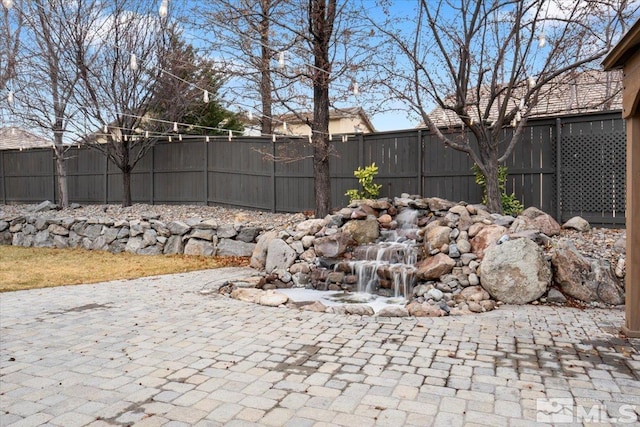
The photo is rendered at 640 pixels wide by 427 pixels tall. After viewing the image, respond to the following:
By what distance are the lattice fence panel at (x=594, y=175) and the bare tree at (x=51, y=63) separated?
10.2 m

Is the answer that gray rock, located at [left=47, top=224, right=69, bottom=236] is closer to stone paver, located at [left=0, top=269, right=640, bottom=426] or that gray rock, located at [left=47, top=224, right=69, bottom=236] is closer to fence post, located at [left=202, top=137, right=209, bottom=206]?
fence post, located at [left=202, top=137, right=209, bottom=206]

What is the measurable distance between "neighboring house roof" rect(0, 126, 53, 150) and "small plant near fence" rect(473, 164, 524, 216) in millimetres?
10729

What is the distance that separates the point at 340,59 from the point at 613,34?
15.0 ft

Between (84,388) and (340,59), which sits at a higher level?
(340,59)

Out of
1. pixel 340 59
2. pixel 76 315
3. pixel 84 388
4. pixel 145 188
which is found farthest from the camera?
pixel 145 188

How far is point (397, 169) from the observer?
30.0 feet

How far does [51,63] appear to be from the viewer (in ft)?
34.8

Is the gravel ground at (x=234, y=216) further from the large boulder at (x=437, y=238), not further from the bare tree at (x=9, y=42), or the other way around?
the bare tree at (x=9, y=42)

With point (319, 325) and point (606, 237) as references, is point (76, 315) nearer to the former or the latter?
point (319, 325)

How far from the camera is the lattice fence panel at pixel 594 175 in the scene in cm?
727

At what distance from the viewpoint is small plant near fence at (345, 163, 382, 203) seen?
9.08 m

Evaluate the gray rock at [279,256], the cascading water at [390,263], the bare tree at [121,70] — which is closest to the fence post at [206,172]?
the bare tree at [121,70]

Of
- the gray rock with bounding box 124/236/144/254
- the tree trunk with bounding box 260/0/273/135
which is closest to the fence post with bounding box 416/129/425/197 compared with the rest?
the tree trunk with bounding box 260/0/273/135

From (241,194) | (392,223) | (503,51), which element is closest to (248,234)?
(241,194)
